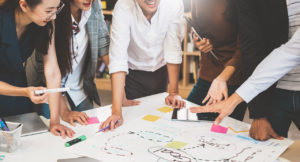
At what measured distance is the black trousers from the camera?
1.84 meters

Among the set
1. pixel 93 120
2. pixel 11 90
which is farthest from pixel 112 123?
pixel 11 90

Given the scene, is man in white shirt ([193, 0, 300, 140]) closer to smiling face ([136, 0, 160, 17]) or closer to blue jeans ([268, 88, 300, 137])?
blue jeans ([268, 88, 300, 137])

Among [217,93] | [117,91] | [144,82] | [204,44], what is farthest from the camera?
[144,82]

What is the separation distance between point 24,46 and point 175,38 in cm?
78

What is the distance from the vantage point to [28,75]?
66.4 inches

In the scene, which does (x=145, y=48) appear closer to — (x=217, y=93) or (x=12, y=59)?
(x=217, y=93)

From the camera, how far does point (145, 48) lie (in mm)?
1685

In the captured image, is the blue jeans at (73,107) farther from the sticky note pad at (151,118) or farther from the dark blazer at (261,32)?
the dark blazer at (261,32)

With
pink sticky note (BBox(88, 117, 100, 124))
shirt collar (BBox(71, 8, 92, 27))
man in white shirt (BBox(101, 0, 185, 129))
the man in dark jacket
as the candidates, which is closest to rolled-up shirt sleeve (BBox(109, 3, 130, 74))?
man in white shirt (BBox(101, 0, 185, 129))

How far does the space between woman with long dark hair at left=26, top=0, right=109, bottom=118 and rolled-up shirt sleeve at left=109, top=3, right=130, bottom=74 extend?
15 centimetres

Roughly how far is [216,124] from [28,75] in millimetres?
1103

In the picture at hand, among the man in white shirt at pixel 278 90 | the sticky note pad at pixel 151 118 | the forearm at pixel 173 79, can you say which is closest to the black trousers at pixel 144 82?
the forearm at pixel 173 79

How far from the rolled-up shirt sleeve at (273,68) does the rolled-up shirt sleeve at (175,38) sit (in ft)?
1.86

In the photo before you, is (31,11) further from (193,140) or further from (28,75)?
(193,140)
